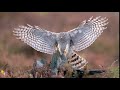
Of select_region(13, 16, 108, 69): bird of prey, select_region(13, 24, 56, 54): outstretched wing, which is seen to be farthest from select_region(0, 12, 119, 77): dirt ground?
select_region(13, 16, 108, 69): bird of prey

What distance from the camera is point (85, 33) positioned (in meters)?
13.1

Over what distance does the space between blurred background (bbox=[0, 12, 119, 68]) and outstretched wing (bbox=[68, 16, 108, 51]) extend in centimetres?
191

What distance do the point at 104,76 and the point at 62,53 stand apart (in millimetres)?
916

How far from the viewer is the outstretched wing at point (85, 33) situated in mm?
12852

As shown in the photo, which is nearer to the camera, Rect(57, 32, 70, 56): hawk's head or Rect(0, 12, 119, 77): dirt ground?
Rect(57, 32, 70, 56): hawk's head

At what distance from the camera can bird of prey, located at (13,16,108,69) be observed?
41.5 ft

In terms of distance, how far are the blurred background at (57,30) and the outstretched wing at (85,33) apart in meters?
1.91

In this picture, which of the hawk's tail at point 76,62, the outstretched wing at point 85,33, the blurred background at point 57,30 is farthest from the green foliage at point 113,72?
the blurred background at point 57,30

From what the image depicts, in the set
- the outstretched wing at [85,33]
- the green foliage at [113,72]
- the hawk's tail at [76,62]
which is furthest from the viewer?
the outstretched wing at [85,33]

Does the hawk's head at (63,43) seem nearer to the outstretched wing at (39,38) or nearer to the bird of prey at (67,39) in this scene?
the bird of prey at (67,39)

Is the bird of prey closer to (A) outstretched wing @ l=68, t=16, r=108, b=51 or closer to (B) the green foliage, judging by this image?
(A) outstretched wing @ l=68, t=16, r=108, b=51

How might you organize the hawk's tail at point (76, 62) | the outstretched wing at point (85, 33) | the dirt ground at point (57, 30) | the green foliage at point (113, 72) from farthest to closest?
the dirt ground at point (57, 30) < the outstretched wing at point (85, 33) < the hawk's tail at point (76, 62) < the green foliage at point (113, 72)
